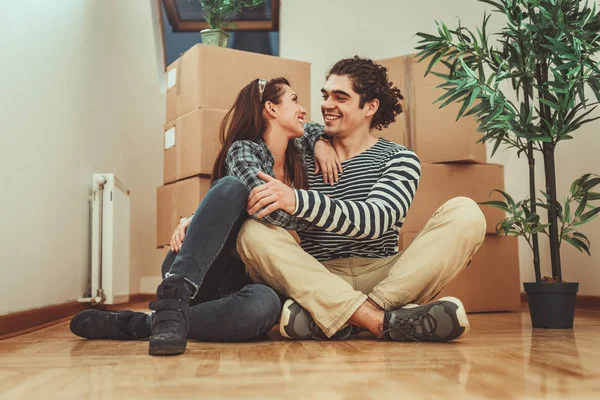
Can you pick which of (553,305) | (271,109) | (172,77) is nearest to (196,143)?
(172,77)

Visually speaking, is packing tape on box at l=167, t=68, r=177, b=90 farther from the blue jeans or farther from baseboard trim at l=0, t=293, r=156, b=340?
the blue jeans

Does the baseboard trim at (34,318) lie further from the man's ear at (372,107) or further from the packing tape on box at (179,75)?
the man's ear at (372,107)

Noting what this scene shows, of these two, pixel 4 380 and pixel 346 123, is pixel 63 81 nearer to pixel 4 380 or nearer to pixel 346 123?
pixel 346 123

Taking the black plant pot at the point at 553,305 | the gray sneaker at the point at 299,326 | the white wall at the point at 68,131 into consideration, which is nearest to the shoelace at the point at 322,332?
the gray sneaker at the point at 299,326

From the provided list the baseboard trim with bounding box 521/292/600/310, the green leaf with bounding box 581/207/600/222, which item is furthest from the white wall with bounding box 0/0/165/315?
the baseboard trim with bounding box 521/292/600/310

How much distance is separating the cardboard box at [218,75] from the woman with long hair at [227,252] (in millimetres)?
466

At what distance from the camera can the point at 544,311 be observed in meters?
1.81

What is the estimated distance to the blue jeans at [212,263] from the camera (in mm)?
1295

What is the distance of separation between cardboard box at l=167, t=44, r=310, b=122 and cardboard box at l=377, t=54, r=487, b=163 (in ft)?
1.35

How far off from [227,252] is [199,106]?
2.59 feet

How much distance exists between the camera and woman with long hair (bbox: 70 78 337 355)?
1.23 m

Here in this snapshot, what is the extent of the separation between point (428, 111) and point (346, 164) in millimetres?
832

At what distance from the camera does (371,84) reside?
5.85 ft

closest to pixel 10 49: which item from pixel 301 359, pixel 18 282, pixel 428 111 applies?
pixel 18 282
